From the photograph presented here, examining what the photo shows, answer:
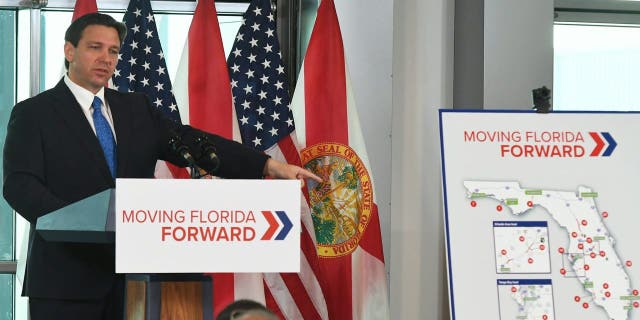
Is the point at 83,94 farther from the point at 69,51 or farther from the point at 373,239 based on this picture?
the point at 373,239

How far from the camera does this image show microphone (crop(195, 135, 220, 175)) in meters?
2.57

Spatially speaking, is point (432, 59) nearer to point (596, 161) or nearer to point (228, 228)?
point (596, 161)

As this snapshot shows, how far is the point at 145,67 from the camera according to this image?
14.7ft

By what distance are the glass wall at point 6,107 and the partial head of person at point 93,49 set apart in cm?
230

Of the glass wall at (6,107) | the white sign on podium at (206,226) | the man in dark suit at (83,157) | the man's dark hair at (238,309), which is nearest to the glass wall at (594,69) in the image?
the man in dark suit at (83,157)

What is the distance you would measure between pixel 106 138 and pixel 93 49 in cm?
34

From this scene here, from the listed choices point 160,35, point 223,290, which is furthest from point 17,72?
point 223,290

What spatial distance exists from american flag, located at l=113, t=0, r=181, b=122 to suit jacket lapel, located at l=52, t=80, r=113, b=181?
1607 mm

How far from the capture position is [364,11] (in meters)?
4.79

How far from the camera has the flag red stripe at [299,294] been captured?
427cm

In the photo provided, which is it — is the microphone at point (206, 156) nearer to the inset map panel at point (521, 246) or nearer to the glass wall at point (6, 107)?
the inset map panel at point (521, 246)

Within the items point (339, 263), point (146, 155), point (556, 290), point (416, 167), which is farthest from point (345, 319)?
point (146, 155)

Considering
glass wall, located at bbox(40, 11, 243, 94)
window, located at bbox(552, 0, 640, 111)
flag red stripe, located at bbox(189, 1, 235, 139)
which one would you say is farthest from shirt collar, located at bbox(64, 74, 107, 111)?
window, located at bbox(552, 0, 640, 111)

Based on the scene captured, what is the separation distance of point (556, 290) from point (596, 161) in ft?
1.77
